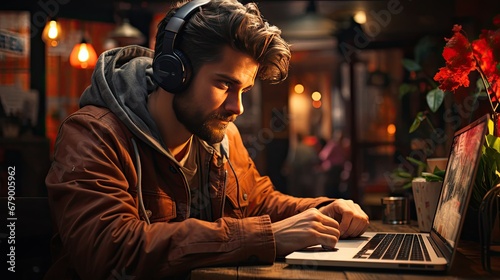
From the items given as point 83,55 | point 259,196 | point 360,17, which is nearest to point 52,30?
point 83,55

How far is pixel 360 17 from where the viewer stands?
5434 mm

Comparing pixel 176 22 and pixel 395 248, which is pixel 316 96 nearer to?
pixel 176 22

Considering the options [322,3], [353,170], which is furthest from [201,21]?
[322,3]

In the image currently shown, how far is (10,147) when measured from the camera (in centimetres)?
477

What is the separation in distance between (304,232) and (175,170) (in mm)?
443

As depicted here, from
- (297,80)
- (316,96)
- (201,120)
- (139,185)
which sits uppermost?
(297,80)

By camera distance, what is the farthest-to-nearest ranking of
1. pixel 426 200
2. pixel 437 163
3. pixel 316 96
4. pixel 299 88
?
pixel 316 96
pixel 299 88
pixel 437 163
pixel 426 200

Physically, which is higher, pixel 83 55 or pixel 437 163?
pixel 83 55

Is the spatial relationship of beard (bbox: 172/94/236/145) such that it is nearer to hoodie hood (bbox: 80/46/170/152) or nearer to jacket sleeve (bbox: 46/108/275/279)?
hoodie hood (bbox: 80/46/170/152)

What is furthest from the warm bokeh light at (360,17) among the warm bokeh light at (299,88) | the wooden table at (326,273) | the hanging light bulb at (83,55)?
the wooden table at (326,273)

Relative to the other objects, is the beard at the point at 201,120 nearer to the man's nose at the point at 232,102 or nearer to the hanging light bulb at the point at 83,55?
the man's nose at the point at 232,102

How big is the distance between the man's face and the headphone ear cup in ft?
0.17

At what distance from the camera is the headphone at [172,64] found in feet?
5.13

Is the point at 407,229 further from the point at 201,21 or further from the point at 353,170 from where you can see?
the point at 353,170
